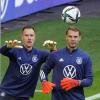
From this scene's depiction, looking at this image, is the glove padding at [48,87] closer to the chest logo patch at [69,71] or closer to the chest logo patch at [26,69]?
the chest logo patch at [69,71]

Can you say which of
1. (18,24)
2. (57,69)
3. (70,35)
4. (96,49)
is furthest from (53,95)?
(18,24)

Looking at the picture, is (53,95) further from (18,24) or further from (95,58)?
(18,24)

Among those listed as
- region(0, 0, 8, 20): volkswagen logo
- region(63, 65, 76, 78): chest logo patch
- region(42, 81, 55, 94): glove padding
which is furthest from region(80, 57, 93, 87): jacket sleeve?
region(0, 0, 8, 20): volkswagen logo

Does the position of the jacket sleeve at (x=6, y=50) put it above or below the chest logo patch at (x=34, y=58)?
above

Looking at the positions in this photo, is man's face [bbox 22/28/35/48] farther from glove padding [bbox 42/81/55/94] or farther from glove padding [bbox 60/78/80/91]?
glove padding [bbox 60/78/80/91]

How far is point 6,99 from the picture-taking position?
11.6 m

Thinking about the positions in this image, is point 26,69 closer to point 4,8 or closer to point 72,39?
point 72,39

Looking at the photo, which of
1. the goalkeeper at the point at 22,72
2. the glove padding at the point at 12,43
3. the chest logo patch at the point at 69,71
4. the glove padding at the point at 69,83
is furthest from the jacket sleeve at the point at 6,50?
the glove padding at the point at 69,83

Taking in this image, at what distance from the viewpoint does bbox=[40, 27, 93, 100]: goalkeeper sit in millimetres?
10602

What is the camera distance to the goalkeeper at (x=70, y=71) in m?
10.6

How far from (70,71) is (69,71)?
0.02 meters

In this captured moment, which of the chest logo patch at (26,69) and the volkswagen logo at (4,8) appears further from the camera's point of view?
the volkswagen logo at (4,8)

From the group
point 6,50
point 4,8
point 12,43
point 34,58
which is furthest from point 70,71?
point 4,8

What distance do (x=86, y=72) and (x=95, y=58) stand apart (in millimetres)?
8608
